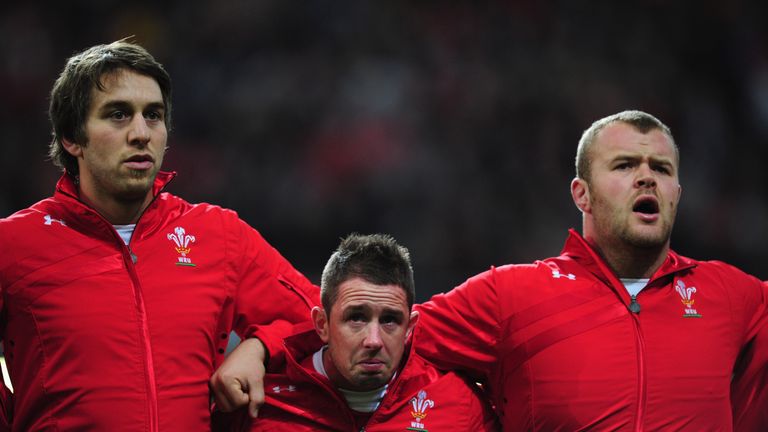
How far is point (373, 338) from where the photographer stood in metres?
2.83

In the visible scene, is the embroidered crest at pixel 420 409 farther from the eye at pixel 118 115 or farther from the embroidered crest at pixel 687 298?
the eye at pixel 118 115

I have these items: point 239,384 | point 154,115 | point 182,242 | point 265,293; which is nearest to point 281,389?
point 239,384

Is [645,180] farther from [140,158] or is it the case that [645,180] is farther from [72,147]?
[72,147]

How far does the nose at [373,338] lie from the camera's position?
9.26ft

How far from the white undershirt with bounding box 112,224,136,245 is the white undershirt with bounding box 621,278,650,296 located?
61.3 inches

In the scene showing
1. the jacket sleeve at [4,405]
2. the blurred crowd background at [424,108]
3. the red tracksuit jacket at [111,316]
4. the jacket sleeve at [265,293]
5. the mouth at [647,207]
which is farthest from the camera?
the blurred crowd background at [424,108]

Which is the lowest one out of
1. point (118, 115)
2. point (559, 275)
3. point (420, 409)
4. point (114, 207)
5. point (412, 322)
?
point (420, 409)

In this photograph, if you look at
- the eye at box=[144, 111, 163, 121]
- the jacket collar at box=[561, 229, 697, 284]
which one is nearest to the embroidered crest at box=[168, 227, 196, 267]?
the eye at box=[144, 111, 163, 121]

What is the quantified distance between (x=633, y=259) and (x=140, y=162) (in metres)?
1.57

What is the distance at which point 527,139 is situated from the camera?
7.98 meters

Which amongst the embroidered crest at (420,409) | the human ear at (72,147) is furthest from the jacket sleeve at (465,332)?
the human ear at (72,147)

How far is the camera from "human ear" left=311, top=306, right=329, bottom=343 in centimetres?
296

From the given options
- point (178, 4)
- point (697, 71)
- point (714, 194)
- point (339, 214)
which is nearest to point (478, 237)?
point (339, 214)

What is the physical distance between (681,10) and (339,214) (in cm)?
411
